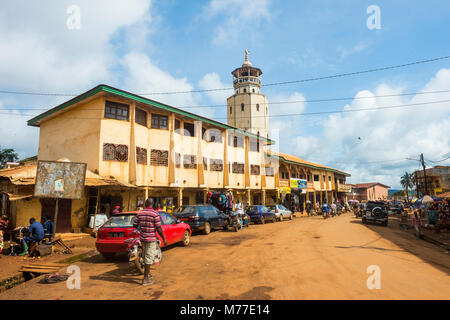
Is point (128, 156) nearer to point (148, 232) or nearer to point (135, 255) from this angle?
point (135, 255)

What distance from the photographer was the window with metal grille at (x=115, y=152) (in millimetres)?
16719

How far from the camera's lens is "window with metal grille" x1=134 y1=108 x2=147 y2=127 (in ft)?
62.0

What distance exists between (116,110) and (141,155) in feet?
11.2

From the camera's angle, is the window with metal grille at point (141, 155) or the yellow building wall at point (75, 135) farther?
the window with metal grille at point (141, 155)

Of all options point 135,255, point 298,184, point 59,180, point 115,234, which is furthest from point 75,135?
point 298,184

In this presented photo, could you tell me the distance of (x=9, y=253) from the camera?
32.4 feet

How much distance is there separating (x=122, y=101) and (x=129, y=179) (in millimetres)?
5336

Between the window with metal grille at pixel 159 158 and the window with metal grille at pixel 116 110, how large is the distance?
3.16 meters

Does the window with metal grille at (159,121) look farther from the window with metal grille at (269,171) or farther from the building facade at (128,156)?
the window with metal grille at (269,171)

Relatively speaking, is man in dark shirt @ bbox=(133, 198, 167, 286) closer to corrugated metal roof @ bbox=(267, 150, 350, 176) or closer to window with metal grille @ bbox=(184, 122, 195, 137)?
window with metal grille @ bbox=(184, 122, 195, 137)

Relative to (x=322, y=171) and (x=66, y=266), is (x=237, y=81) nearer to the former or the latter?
(x=322, y=171)

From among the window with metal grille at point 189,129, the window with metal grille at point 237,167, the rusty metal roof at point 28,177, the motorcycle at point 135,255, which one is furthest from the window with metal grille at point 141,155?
the motorcycle at point 135,255

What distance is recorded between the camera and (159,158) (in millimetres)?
19812
